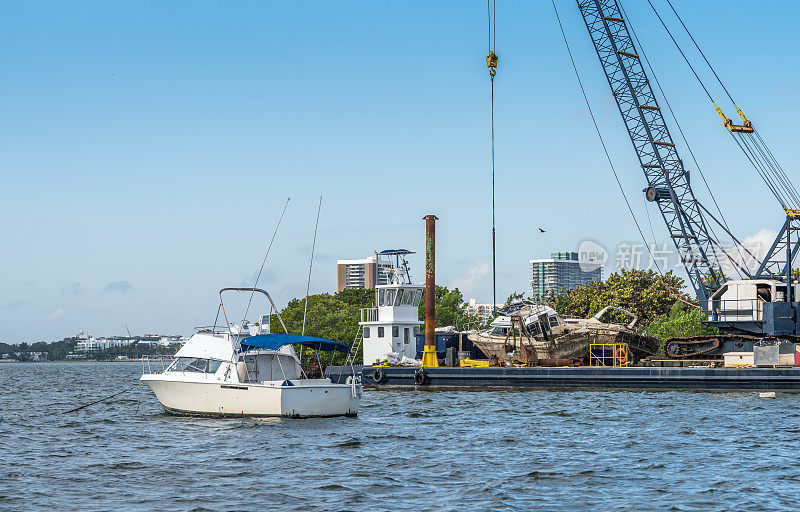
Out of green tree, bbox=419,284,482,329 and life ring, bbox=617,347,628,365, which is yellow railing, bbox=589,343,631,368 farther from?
green tree, bbox=419,284,482,329

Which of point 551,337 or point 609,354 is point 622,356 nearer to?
point 609,354

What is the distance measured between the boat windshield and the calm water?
192 cm

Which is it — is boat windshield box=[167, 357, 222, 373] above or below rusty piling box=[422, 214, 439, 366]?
below

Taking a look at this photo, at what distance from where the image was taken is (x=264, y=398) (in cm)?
3088

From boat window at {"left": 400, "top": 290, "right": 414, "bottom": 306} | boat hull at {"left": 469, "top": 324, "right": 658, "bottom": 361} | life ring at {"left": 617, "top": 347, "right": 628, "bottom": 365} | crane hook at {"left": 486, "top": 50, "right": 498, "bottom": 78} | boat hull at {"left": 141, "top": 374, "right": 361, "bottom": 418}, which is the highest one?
crane hook at {"left": 486, "top": 50, "right": 498, "bottom": 78}

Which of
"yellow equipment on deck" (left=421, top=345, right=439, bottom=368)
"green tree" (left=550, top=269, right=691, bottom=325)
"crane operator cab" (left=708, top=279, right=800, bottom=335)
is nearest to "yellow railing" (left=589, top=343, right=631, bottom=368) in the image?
"crane operator cab" (left=708, top=279, right=800, bottom=335)

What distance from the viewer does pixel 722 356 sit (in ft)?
161

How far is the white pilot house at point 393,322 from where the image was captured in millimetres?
55188

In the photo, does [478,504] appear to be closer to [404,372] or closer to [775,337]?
[404,372]

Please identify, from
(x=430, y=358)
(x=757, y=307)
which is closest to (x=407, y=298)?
(x=430, y=358)

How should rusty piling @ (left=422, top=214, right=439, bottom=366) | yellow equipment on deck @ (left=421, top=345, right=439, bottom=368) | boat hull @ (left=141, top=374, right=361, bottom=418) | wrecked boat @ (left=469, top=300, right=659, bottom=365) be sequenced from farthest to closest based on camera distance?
1. rusty piling @ (left=422, top=214, right=439, bottom=366)
2. yellow equipment on deck @ (left=421, top=345, right=439, bottom=368)
3. wrecked boat @ (left=469, top=300, right=659, bottom=365)
4. boat hull @ (left=141, top=374, right=361, bottom=418)

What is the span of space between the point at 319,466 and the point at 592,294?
70.4 meters

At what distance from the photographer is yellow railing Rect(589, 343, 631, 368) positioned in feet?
164

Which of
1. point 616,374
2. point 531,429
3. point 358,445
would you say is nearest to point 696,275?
point 616,374
